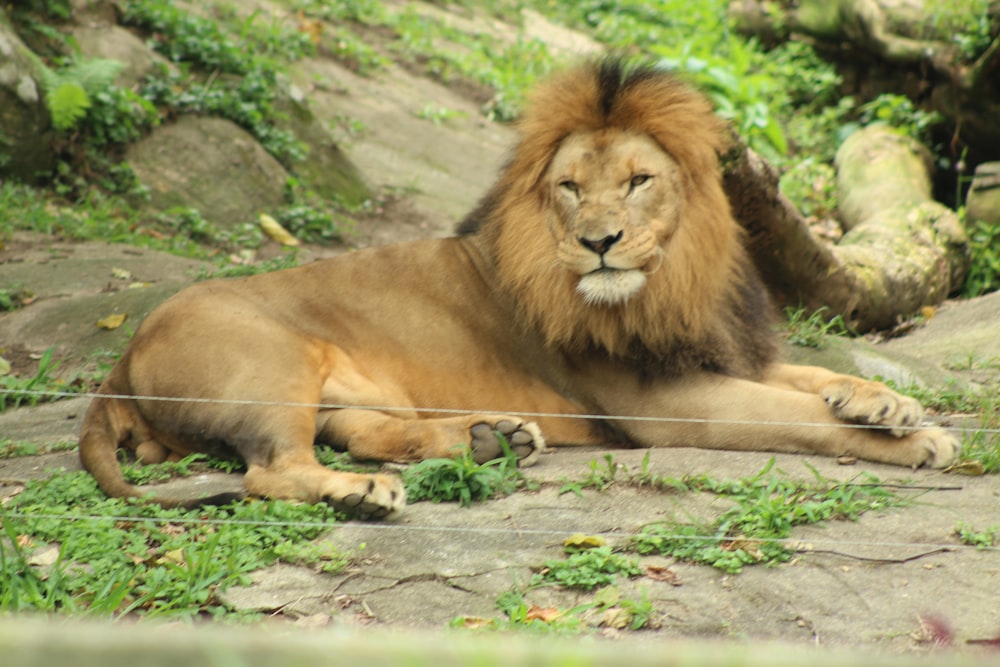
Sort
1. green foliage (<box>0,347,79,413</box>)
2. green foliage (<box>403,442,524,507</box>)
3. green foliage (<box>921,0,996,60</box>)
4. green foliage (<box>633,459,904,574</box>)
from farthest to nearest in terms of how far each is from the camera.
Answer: green foliage (<box>921,0,996,60</box>)
green foliage (<box>0,347,79,413</box>)
green foliage (<box>403,442,524,507</box>)
green foliage (<box>633,459,904,574</box>)

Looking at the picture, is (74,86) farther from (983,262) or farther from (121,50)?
(983,262)

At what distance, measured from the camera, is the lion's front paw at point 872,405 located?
411 centimetres

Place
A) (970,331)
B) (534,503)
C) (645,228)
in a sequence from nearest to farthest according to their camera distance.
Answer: (534,503), (645,228), (970,331)

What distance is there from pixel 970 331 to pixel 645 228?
10.2 ft

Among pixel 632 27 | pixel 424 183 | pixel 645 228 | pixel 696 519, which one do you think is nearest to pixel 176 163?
pixel 424 183

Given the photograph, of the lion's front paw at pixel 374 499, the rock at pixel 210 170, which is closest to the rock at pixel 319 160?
the rock at pixel 210 170

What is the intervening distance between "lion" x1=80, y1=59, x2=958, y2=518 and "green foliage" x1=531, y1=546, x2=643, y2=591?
0.90 meters

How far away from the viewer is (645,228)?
4258mm

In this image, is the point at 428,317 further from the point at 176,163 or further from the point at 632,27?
the point at 632,27

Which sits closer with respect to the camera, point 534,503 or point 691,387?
point 534,503

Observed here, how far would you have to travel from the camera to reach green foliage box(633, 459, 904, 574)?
10.8 feet

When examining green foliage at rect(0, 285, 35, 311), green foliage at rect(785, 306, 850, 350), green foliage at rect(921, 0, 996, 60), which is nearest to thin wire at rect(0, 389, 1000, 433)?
green foliage at rect(785, 306, 850, 350)

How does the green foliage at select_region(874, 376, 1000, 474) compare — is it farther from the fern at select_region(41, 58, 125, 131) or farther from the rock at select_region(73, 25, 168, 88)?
→ the rock at select_region(73, 25, 168, 88)

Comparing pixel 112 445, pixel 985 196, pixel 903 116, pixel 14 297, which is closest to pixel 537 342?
pixel 112 445
